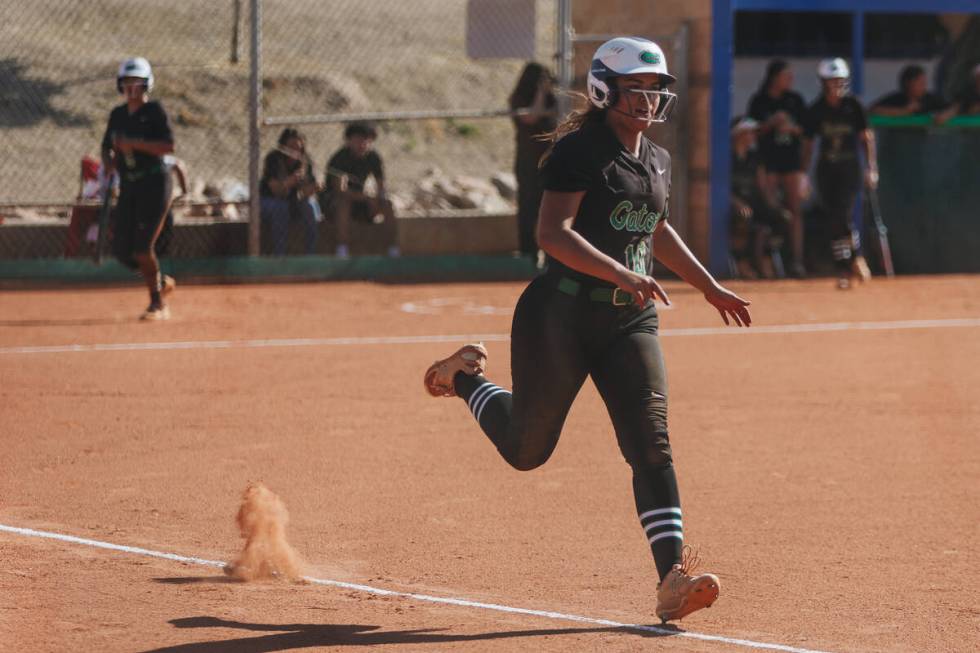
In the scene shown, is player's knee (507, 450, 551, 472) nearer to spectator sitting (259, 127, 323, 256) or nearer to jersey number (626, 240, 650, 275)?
jersey number (626, 240, 650, 275)

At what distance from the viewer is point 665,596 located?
5.41 metres

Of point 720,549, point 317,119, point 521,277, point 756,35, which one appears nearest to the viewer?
point 720,549

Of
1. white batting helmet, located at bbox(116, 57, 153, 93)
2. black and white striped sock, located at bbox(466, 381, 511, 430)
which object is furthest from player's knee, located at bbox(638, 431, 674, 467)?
white batting helmet, located at bbox(116, 57, 153, 93)

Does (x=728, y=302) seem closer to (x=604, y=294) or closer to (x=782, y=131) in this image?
(x=604, y=294)

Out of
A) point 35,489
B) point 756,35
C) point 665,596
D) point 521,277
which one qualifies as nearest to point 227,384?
point 35,489

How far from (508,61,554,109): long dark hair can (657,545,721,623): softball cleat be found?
43.2ft

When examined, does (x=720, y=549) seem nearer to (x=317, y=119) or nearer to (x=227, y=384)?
(x=227, y=384)

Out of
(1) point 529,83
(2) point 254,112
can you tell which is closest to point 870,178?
(1) point 529,83

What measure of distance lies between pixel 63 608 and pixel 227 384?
5.33 m

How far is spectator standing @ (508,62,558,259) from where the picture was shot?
59.3 ft

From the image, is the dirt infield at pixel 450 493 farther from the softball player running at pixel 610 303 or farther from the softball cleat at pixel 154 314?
the softball player running at pixel 610 303

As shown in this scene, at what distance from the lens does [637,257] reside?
5754 mm

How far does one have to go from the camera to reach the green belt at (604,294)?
557cm

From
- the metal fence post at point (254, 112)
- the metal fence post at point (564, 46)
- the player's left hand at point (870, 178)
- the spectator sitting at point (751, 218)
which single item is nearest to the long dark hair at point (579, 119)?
the metal fence post at point (254, 112)
